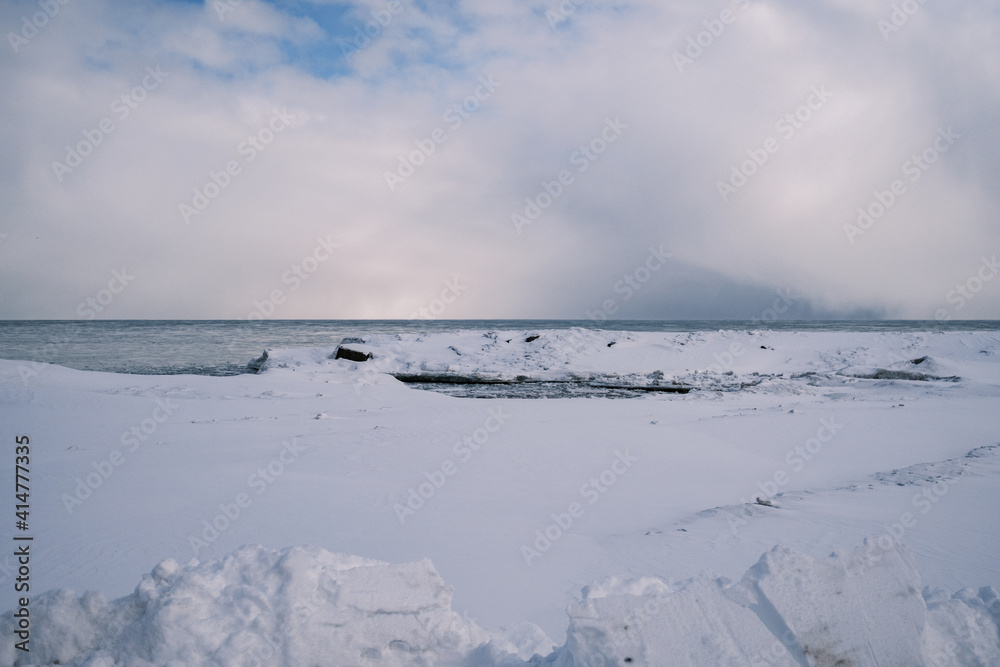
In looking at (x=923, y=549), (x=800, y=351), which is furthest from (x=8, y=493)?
(x=800, y=351)

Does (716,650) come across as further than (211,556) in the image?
No

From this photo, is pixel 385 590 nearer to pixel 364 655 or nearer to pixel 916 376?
pixel 364 655

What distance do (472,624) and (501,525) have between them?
173 centimetres

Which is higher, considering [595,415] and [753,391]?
[753,391]

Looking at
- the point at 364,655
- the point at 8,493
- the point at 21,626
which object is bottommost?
the point at 364,655

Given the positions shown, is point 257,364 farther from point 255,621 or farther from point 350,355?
point 255,621

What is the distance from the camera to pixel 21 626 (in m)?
2.02

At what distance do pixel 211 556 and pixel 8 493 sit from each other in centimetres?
249

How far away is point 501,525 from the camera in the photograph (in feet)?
12.7

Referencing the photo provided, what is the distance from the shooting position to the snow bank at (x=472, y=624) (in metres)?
1.89

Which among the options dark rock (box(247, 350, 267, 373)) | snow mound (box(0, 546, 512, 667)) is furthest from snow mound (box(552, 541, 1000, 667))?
dark rock (box(247, 350, 267, 373))

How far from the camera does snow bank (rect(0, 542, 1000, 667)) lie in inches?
74.3

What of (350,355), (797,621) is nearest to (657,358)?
(350,355)

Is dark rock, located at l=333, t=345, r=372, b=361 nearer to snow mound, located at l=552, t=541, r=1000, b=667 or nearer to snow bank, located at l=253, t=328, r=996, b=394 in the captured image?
snow bank, located at l=253, t=328, r=996, b=394
